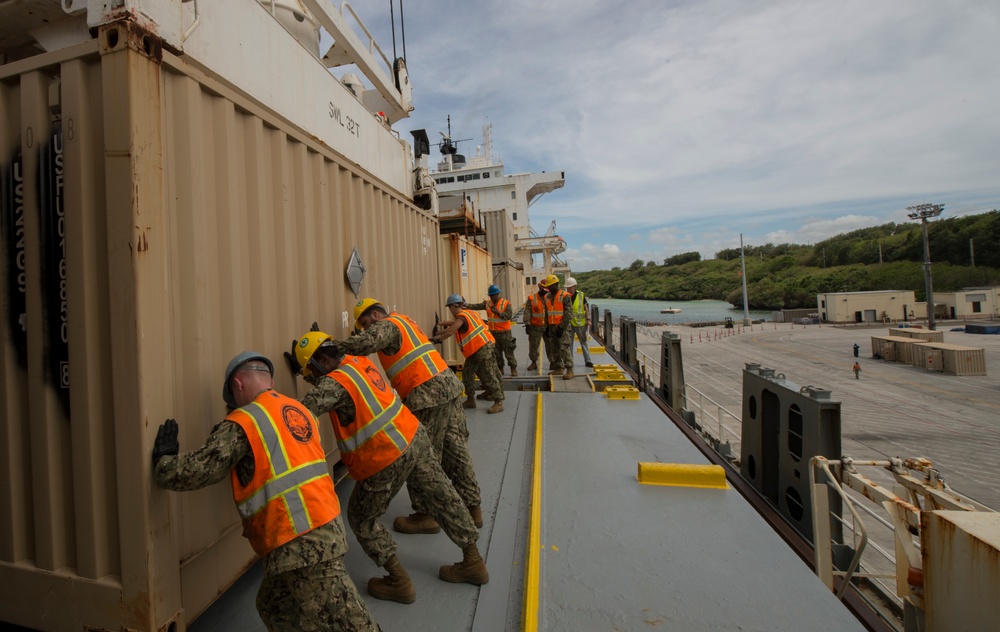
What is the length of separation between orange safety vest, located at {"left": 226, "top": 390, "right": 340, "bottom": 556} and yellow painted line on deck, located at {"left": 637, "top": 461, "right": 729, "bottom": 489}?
250cm

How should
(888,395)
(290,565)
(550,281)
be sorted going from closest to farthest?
1. (290,565)
2. (550,281)
3. (888,395)

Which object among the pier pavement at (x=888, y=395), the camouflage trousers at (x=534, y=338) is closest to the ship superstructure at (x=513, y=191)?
the pier pavement at (x=888, y=395)

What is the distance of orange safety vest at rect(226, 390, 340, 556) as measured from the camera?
168cm

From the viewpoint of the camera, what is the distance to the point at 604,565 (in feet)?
8.07

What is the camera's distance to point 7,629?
2162mm

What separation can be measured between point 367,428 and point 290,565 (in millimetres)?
706

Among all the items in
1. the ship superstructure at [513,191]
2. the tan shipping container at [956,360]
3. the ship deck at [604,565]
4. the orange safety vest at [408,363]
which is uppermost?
the ship superstructure at [513,191]

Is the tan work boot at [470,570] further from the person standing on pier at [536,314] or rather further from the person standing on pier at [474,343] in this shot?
the person standing on pier at [536,314]

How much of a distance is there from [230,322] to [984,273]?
77.1 m

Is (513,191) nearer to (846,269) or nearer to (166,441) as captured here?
(166,441)

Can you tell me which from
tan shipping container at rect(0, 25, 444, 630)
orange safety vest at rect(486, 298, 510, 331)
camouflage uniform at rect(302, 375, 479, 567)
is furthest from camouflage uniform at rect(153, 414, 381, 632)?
orange safety vest at rect(486, 298, 510, 331)

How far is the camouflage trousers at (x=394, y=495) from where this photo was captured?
2.28 m

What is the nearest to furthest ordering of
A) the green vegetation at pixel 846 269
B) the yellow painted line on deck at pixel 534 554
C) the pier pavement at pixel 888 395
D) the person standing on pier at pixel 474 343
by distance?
the yellow painted line on deck at pixel 534 554
the person standing on pier at pixel 474 343
the pier pavement at pixel 888 395
the green vegetation at pixel 846 269

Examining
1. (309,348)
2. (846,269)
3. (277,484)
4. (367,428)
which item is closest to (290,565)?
(277,484)
